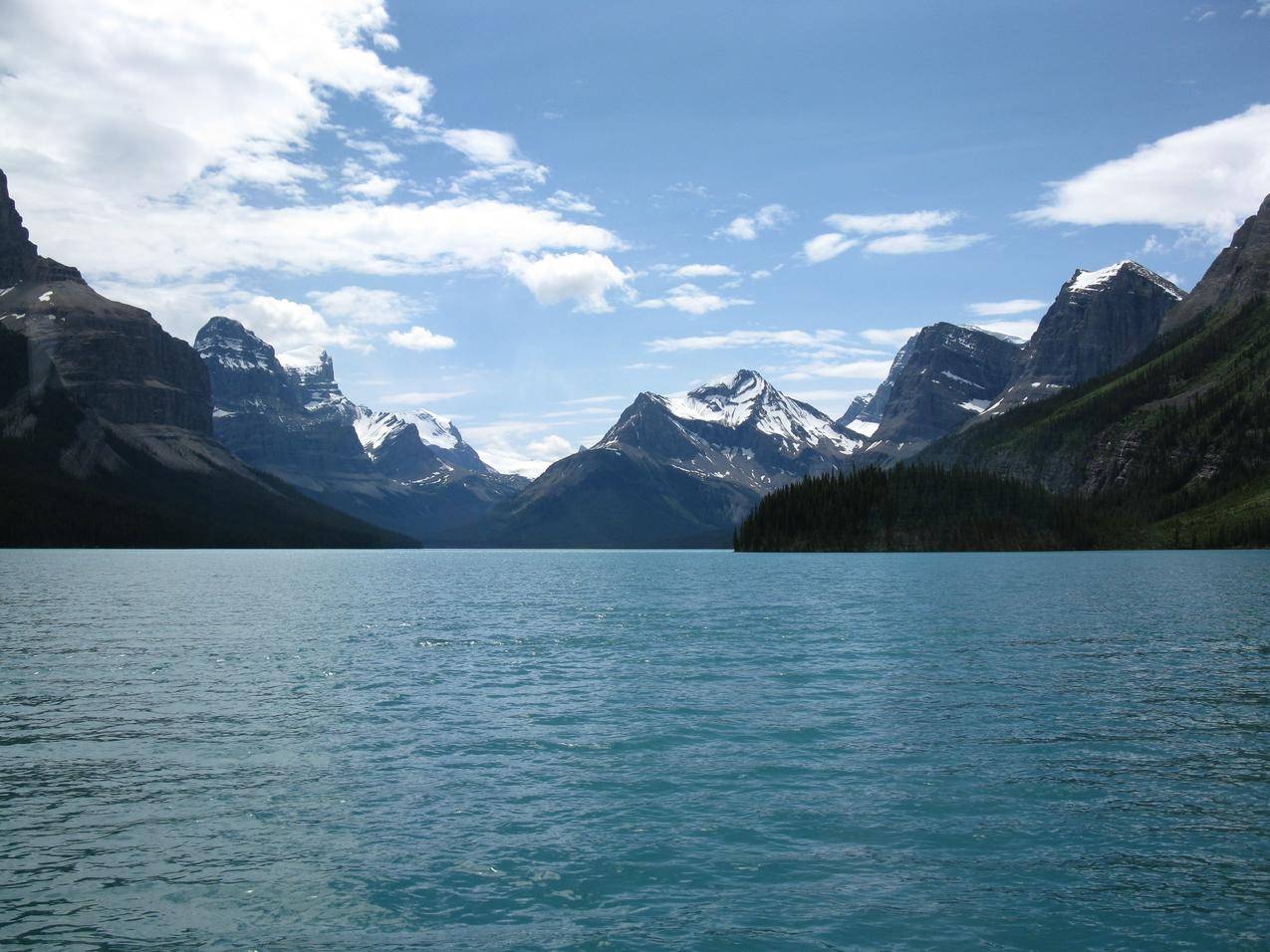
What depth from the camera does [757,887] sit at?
76.9 ft

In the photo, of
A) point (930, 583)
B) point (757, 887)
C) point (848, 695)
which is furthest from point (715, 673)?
point (930, 583)

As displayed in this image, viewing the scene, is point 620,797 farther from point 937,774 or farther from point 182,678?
point 182,678

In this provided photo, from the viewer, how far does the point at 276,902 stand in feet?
74.5

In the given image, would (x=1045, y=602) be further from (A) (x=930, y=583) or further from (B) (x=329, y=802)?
(B) (x=329, y=802)

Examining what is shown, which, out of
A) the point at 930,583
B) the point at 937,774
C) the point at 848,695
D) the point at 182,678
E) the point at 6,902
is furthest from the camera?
the point at 930,583

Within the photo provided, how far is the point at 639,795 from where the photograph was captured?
3139 cm

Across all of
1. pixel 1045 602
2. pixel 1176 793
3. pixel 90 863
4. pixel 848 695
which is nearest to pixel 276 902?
pixel 90 863

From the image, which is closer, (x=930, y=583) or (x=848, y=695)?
(x=848, y=695)

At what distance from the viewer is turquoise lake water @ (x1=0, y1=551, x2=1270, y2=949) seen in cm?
2172

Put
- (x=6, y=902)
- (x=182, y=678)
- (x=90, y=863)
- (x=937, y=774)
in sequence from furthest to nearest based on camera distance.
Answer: (x=182, y=678) → (x=937, y=774) → (x=90, y=863) → (x=6, y=902)

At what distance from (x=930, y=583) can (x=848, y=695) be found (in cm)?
9743

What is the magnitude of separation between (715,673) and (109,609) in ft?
245

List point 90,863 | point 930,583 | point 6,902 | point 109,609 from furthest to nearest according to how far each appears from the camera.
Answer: point 930,583
point 109,609
point 90,863
point 6,902

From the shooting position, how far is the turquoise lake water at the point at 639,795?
2172cm
